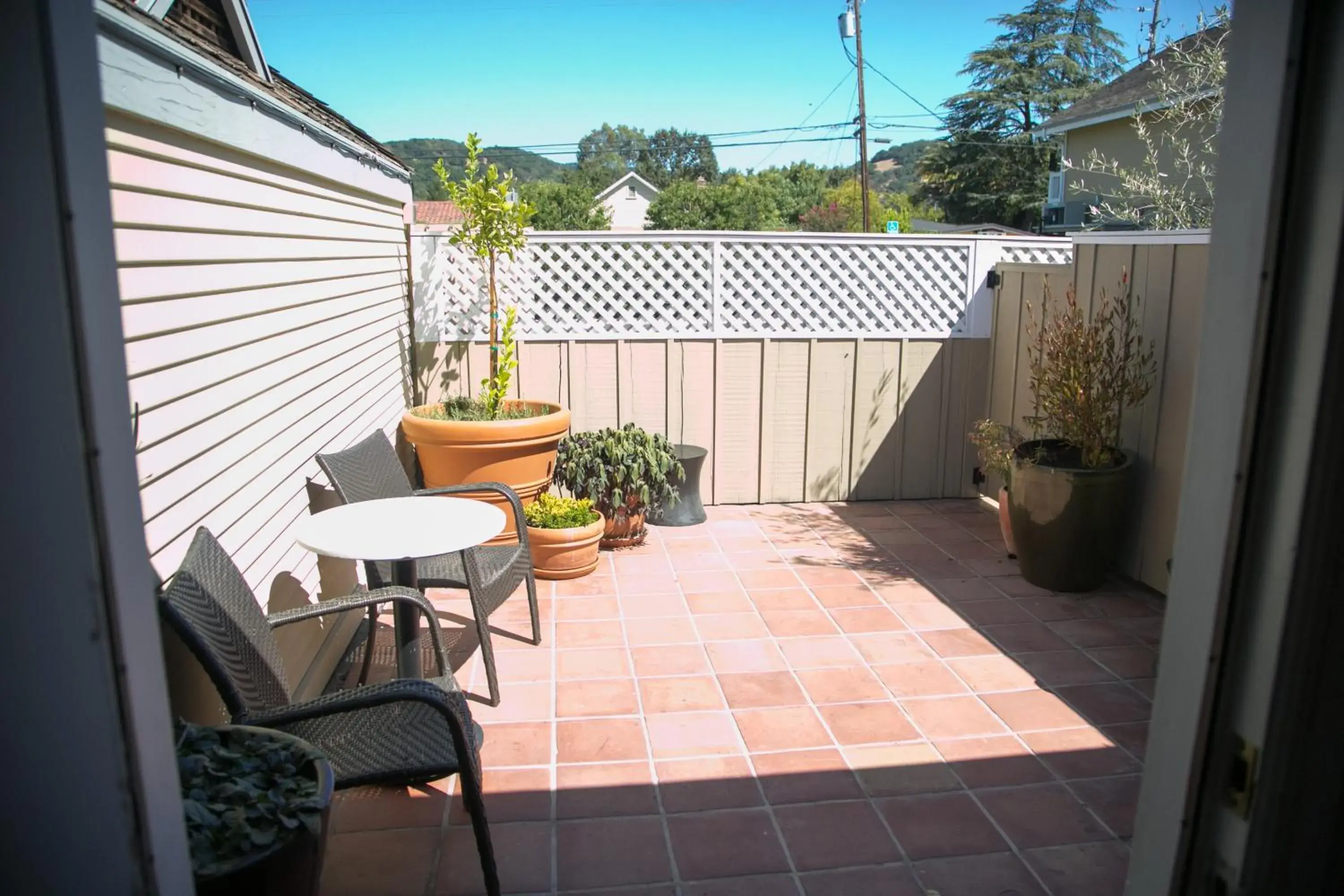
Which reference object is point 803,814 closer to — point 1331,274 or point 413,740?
point 413,740

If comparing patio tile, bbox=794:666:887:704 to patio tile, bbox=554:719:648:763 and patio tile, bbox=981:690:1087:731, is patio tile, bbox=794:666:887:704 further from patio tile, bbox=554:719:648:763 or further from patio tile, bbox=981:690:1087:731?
patio tile, bbox=554:719:648:763

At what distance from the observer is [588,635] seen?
3773 mm

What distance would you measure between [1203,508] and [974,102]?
3219 cm

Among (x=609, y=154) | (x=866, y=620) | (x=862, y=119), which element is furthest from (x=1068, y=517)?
(x=609, y=154)

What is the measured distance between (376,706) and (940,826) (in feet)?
5.03

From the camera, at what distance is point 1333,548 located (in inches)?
32.2

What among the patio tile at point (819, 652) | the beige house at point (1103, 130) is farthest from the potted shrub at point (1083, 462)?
the beige house at point (1103, 130)

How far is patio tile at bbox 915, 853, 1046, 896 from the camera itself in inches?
86.6

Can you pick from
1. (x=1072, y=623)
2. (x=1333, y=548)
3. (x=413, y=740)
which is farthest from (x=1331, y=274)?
(x=1072, y=623)

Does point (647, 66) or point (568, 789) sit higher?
point (647, 66)

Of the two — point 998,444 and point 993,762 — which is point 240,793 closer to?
point 993,762

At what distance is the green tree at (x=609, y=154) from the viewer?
155 feet

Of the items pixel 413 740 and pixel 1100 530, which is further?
pixel 1100 530

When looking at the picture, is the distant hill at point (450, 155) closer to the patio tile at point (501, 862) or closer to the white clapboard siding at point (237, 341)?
the white clapboard siding at point (237, 341)
